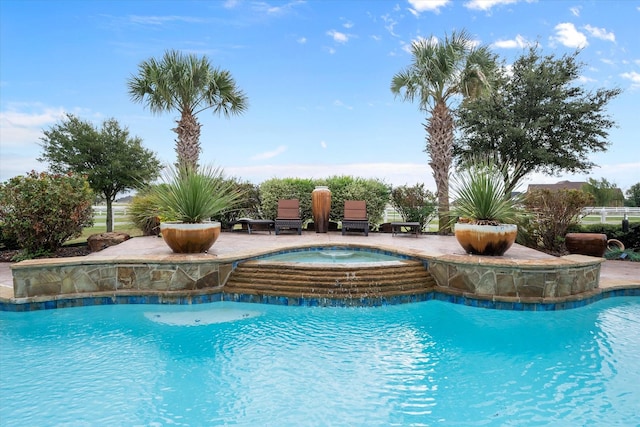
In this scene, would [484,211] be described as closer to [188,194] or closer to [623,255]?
[188,194]

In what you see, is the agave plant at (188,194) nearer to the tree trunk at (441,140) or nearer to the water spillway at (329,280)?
the water spillway at (329,280)

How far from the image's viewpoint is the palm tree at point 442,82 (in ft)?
43.6

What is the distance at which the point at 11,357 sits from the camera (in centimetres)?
441

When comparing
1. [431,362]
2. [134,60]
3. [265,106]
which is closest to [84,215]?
[134,60]

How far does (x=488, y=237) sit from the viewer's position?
283 inches

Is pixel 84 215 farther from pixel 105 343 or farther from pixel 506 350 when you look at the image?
pixel 506 350

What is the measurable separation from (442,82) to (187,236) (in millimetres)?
10627

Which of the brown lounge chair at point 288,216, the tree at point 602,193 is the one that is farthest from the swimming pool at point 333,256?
the tree at point 602,193

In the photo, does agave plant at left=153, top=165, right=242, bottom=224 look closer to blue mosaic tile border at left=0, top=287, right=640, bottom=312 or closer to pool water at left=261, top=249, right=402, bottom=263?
pool water at left=261, top=249, right=402, bottom=263

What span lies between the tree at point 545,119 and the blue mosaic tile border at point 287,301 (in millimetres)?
12447

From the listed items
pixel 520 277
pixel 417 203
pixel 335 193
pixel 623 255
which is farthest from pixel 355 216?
pixel 623 255

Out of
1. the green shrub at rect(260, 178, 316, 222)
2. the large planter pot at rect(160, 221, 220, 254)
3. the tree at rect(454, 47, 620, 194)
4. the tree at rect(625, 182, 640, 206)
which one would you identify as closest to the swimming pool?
the large planter pot at rect(160, 221, 220, 254)

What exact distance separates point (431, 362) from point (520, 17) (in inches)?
499

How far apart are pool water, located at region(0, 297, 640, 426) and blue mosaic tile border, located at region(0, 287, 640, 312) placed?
18 centimetres
